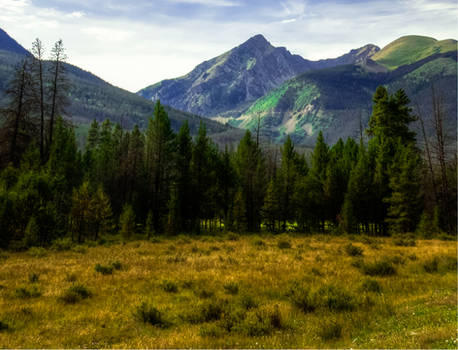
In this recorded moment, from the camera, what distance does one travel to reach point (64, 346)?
6.84 meters

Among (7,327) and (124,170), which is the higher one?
(124,170)

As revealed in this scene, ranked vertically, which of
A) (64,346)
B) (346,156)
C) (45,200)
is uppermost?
(346,156)

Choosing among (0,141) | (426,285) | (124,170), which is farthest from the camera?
(124,170)

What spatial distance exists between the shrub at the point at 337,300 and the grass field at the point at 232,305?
29 mm

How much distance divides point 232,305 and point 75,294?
532 cm

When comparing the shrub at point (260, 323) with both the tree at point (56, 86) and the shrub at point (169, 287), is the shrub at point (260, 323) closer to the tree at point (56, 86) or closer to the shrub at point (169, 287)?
the shrub at point (169, 287)

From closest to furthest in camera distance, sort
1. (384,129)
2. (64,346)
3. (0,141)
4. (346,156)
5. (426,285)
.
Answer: (64,346)
(426,285)
(0,141)
(384,129)
(346,156)

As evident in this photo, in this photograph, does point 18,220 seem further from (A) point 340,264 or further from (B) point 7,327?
(A) point 340,264

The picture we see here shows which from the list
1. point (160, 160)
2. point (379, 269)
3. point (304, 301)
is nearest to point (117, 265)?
point (304, 301)

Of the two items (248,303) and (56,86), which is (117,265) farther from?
(56,86)


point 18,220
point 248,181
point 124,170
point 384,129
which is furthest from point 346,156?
point 18,220

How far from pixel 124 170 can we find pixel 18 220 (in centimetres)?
2331

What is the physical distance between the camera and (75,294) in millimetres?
10266

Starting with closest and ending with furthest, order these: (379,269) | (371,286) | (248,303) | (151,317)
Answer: (151,317), (248,303), (371,286), (379,269)
